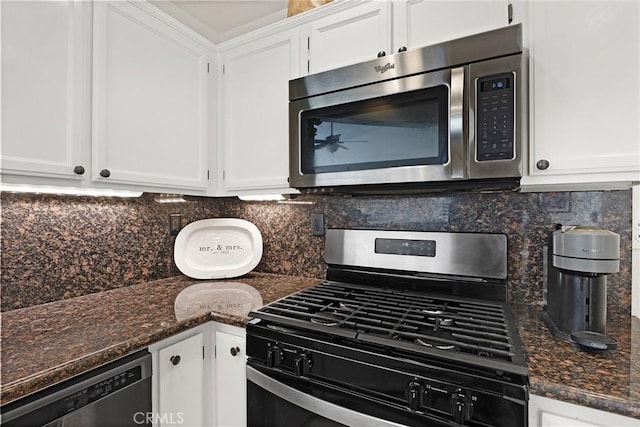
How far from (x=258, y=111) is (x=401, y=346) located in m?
1.26

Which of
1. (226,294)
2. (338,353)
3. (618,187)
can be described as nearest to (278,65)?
(226,294)

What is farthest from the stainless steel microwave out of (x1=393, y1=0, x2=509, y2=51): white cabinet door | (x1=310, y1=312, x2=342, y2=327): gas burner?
(x1=310, y1=312, x2=342, y2=327): gas burner

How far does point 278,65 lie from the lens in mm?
1517

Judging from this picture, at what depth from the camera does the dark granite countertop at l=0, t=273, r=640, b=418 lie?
710mm

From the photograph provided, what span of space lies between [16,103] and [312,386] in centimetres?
130

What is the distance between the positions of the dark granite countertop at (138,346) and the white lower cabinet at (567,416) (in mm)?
27

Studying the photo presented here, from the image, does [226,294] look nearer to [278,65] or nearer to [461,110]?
[278,65]

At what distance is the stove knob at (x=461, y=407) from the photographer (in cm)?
74

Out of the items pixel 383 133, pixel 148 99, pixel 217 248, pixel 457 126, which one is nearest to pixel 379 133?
pixel 383 133

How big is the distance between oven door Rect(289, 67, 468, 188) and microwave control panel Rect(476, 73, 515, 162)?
0.18ft

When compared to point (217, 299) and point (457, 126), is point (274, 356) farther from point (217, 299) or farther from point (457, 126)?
point (457, 126)

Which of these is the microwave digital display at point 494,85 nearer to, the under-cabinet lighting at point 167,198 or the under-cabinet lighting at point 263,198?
the under-cabinet lighting at point 263,198

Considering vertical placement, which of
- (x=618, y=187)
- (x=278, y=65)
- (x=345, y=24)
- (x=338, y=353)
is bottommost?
(x=338, y=353)

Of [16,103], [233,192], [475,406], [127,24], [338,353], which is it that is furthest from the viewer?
[233,192]
